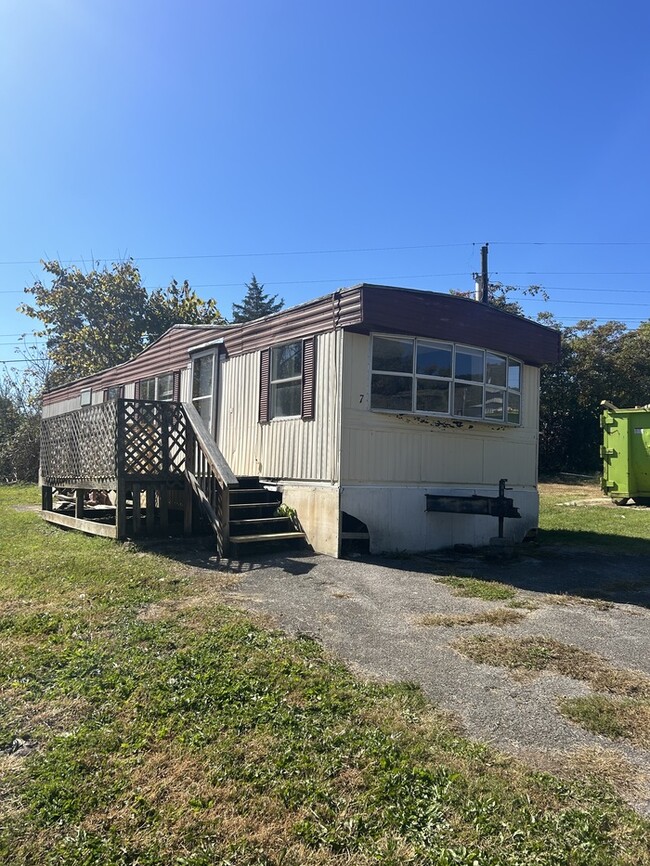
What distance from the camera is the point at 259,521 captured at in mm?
8094

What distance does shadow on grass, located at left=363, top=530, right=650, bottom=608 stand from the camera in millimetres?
6246

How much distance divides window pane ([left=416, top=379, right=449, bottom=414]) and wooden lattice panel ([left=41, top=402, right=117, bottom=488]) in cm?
437

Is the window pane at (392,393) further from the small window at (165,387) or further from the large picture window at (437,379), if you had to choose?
the small window at (165,387)

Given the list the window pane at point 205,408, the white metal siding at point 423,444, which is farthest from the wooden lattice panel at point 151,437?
the white metal siding at point 423,444

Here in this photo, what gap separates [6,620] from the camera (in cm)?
445

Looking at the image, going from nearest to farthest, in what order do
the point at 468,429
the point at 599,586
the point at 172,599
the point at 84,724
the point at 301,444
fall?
the point at 84,724
the point at 172,599
the point at 599,586
the point at 301,444
the point at 468,429

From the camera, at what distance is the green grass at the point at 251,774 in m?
2.01

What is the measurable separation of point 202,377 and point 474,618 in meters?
7.83

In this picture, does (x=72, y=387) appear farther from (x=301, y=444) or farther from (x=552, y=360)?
(x=552, y=360)

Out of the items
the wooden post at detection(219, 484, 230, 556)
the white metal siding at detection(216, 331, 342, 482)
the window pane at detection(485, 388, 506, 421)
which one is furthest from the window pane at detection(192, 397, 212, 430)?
the window pane at detection(485, 388, 506, 421)

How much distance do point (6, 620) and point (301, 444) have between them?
15.4ft

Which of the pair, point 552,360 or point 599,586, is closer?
point 599,586

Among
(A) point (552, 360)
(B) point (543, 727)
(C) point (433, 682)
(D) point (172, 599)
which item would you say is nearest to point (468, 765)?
(B) point (543, 727)

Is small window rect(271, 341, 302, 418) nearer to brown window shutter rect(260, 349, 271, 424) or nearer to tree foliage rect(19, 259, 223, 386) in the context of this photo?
brown window shutter rect(260, 349, 271, 424)
